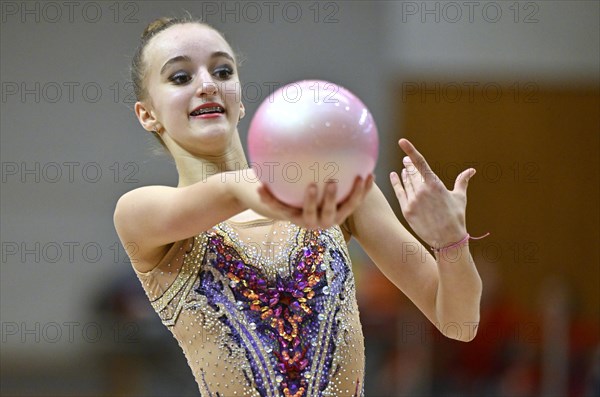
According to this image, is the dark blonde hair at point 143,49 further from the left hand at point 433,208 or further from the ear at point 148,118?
the left hand at point 433,208

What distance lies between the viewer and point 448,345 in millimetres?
3832

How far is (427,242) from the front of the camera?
4.76ft

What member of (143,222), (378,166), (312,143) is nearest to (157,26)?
(143,222)

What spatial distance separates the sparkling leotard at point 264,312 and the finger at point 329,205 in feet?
1.22

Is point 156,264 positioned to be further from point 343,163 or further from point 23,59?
point 23,59

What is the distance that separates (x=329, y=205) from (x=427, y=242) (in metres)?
0.39

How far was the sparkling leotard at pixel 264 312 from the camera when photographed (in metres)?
1.46

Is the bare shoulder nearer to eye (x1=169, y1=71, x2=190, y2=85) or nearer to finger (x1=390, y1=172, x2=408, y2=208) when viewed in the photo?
eye (x1=169, y1=71, x2=190, y2=85)

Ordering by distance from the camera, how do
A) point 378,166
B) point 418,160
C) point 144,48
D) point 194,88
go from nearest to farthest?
point 418,160 → point 194,88 → point 144,48 → point 378,166

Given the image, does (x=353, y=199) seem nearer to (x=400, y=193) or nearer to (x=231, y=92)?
(x=400, y=193)

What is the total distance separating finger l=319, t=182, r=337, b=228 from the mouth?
19.1 inches

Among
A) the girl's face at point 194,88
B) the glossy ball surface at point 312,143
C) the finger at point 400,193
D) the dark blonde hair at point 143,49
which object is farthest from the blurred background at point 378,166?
the glossy ball surface at point 312,143

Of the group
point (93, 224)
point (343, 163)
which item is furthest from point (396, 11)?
→ point (343, 163)

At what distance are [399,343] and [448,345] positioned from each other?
23 centimetres
